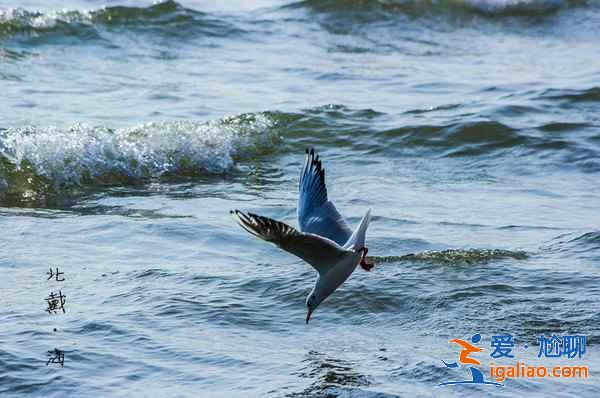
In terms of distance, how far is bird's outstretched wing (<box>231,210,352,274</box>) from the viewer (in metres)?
4.19

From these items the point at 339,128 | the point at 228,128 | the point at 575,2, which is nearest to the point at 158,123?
the point at 228,128

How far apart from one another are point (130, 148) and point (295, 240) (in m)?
5.40

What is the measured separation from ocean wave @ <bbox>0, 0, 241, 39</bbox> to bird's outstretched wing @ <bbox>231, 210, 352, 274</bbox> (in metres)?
10.0

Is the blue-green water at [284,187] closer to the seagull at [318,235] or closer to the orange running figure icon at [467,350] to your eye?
the orange running figure icon at [467,350]

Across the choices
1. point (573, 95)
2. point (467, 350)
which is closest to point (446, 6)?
point (573, 95)

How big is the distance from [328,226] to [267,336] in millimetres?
770

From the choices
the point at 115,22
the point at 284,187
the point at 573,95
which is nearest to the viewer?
the point at 284,187

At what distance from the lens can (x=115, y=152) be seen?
9523mm

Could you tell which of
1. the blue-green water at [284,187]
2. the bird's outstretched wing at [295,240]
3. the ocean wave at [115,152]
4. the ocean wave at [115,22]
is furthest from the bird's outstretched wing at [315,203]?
the ocean wave at [115,22]

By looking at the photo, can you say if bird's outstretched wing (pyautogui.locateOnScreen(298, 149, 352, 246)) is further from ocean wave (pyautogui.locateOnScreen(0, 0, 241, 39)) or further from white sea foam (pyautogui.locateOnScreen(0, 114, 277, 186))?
ocean wave (pyautogui.locateOnScreen(0, 0, 241, 39))

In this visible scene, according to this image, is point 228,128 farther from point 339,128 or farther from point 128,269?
point 128,269

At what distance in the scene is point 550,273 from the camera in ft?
20.9

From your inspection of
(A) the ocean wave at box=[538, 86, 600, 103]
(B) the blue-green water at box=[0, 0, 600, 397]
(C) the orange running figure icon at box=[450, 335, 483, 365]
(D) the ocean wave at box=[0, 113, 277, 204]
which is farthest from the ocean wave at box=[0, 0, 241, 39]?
(C) the orange running figure icon at box=[450, 335, 483, 365]

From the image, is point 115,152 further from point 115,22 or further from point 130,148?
point 115,22
